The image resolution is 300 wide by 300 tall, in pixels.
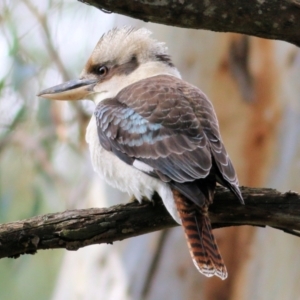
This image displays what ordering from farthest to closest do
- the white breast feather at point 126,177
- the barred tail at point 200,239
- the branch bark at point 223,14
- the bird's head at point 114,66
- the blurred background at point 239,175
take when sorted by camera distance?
the blurred background at point 239,175, the bird's head at point 114,66, the white breast feather at point 126,177, the barred tail at point 200,239, the branch bark at point 223,14

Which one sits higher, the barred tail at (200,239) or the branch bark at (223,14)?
the branch bark at (223,14)

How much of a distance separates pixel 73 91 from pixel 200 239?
2.61ft

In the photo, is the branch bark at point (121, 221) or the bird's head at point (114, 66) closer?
the branch bark at point (121, 221)

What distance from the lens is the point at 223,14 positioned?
4.37 ft

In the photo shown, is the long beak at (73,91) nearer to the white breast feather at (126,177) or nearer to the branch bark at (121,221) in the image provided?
the white breast feather at (126,177)

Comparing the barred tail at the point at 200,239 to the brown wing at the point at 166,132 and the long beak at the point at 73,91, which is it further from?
the long beak at the point at 73,91

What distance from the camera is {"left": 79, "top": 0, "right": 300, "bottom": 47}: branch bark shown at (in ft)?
4.21

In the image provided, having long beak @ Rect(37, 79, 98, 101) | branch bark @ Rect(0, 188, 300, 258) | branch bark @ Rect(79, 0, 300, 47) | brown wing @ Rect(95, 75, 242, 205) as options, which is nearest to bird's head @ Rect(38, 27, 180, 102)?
long beak @ Rect(37, 79, 98, 101)

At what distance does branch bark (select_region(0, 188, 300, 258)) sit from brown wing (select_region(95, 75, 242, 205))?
8cm

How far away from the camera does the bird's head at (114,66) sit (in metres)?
2.04

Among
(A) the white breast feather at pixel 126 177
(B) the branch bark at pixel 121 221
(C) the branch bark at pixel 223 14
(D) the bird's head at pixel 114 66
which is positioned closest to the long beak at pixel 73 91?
(D) the bird's head at pixel 114 66

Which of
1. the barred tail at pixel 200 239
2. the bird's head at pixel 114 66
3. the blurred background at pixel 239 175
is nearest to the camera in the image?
the barred tail at pixel 200 239

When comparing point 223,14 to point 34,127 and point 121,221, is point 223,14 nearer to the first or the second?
point 121,221

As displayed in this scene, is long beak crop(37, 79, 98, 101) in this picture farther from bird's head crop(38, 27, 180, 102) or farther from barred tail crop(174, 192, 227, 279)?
barred tail crop(174, 192, 227, 279)
